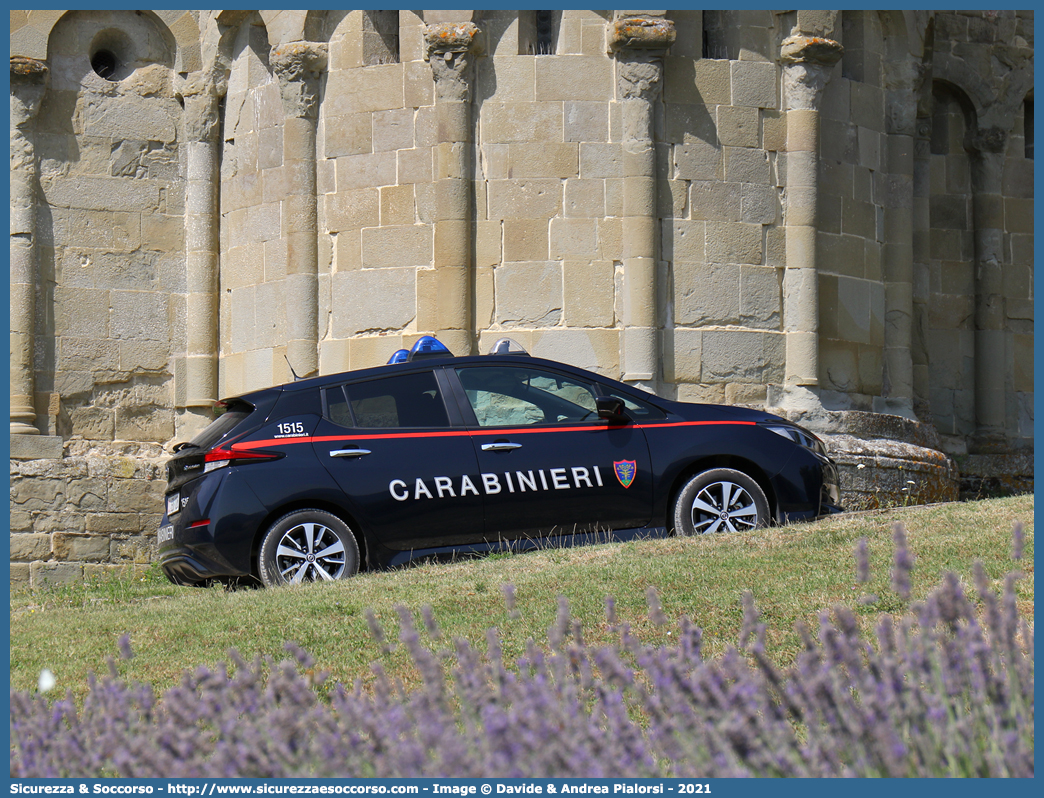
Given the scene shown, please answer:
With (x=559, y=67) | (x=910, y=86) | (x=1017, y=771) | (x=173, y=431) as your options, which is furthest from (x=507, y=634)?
(x=910, y=86)

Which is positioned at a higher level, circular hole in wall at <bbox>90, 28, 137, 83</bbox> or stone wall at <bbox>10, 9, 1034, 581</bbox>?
circular hole in wall at <bbox>90, 28, 137, 83</bbox>

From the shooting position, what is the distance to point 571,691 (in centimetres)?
351

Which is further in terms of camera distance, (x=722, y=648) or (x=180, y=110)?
(x=180, y=110)

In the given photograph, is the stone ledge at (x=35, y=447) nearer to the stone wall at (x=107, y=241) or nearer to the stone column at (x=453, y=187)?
the stone wall at (x=107, y=241)

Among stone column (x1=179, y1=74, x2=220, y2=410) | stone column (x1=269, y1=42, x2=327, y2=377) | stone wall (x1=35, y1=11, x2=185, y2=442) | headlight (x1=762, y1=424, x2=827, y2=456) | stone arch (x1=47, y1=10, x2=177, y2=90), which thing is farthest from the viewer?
stone arch (x1=47, y1=10, x2=177, y2=90)

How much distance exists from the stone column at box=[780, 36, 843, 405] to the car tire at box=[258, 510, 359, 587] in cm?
604

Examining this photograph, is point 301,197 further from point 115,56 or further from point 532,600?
point 532,600

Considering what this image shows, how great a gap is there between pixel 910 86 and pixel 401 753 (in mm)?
13283

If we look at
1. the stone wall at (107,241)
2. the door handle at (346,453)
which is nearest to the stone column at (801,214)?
the door handle at (346,453)

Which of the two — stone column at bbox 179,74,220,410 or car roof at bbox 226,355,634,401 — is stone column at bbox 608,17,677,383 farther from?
stone column at bbox 179,74,220,410

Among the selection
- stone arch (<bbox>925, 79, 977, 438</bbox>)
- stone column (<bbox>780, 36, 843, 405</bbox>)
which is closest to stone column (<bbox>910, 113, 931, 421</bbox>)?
stone arch (<bbox>925, 79, 977, 438</bbox>)

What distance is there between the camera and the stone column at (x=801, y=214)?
Answer: 1323cm

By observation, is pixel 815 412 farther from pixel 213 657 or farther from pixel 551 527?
pixel 213 657

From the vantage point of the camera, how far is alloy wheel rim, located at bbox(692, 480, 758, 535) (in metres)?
9.32
